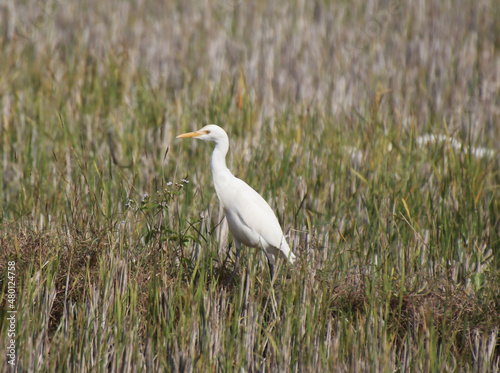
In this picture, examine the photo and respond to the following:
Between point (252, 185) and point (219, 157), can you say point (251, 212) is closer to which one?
point (219, 157)

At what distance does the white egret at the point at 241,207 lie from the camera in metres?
2.65

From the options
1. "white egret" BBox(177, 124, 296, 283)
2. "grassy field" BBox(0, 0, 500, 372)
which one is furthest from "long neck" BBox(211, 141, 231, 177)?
"grassy field" BBox(0, 0, 500, 372)

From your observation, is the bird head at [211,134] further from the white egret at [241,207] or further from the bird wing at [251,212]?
the bird wing at [251,212]

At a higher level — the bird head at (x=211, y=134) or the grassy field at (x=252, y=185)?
the bird head at (x=211, y=134)

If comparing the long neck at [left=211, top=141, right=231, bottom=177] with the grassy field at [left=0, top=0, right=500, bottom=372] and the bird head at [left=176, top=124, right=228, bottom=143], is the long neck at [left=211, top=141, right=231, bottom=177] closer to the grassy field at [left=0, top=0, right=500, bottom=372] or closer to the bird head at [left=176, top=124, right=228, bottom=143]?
the bird head at [left=176, top=124, right=228, bottom=143]

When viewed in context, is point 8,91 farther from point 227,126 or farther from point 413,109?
point 413,109

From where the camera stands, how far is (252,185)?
343 centimetres

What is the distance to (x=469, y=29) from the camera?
23.3ft

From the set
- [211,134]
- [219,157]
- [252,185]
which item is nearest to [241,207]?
[219,157]

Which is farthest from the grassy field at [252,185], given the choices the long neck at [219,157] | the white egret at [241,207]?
the long neck at [219,157]

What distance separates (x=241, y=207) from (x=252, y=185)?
2.59 ft

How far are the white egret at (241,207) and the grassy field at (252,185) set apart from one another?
112mm

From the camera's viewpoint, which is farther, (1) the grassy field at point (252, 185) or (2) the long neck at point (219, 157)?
(2) the long neck at point (219, 157)

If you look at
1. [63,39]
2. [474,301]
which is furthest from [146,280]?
[63,39]
